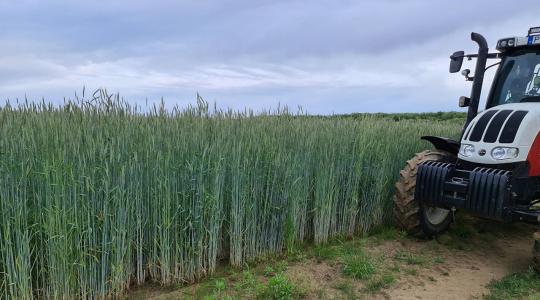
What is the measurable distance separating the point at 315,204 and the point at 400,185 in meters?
1.12

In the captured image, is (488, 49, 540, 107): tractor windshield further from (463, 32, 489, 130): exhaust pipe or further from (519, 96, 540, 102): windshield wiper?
(463, 32, 489, 130): exhaust pipe

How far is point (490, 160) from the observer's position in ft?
14.4

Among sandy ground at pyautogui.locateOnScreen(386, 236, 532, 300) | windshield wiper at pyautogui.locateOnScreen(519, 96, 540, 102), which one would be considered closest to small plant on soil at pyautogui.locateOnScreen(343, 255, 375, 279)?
sandy ground at pyautogui.locateOnScreen(386, 236, 532, 300)

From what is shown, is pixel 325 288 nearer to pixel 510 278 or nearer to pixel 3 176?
pixel 510 278

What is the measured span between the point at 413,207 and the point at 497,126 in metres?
1.30

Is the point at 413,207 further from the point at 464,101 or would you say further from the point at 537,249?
the point at 464,101

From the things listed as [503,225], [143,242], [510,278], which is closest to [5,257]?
[143,242]

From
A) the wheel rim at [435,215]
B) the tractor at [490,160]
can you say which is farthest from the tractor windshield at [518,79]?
the wheel rim at [435,215]

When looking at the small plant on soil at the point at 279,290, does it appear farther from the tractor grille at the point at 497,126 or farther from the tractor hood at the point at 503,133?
the tractor grille at the point at 497,126

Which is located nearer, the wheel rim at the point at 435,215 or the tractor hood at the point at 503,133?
the tractor hood at the point at 503,133

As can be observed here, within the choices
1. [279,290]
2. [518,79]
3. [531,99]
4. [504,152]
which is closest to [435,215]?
[504,152]

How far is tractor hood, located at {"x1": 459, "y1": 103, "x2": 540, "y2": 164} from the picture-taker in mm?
4273

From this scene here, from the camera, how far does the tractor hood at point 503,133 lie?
427cm

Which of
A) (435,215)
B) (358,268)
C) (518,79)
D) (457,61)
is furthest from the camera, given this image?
(435,215)
